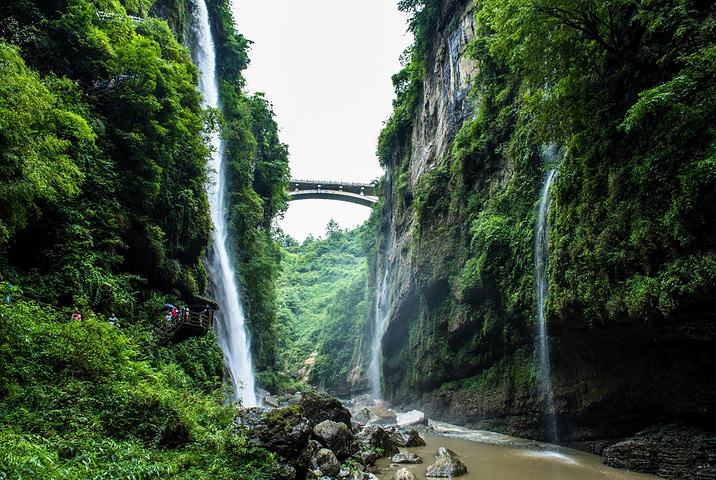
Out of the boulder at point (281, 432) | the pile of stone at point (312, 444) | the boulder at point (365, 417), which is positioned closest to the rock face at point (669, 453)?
the pile of stone at point (312, 444)

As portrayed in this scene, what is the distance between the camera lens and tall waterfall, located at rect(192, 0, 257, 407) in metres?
19.9

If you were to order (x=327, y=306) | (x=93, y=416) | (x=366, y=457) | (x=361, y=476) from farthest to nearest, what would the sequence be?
(x=327, y=306), (x=366, y=457), (x=361, y=476), (x=93, y=416)

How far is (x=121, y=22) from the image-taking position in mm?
12961

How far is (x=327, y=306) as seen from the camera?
55188mm

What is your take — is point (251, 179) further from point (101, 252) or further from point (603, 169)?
point (603, 169)

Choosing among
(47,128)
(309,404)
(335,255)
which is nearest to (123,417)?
(309,404)

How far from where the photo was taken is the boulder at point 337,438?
360 inches

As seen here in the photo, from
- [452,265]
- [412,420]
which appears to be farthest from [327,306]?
[412,420]

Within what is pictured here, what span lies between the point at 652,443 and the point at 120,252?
1442 cm

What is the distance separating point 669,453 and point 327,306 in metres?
48.6

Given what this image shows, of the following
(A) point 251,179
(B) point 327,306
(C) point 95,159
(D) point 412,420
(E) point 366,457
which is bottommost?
Result: (D) point 412,420

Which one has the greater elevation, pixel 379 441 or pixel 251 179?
pixel 251 179

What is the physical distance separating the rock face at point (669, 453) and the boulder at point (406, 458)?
4.19 m

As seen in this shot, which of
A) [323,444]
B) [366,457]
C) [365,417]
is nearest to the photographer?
[323,444]
